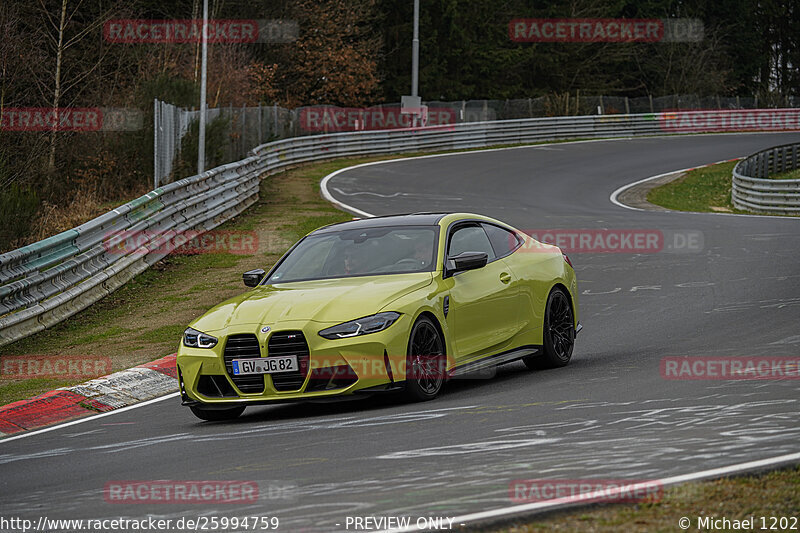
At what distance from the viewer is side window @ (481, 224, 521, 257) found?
1089cm

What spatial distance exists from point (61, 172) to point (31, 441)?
71.6 feet

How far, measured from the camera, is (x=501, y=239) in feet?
36.2

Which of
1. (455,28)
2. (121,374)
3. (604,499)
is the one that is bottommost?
(121,374)

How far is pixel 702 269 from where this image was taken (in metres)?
17.7

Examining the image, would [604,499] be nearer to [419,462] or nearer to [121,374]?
[419,462]

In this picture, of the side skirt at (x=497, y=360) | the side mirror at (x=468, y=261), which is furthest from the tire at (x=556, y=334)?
the side mirror at (x=468, y=261)

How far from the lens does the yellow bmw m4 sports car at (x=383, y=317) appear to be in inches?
348

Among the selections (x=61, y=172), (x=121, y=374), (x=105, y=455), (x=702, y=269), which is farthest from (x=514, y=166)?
(x=105, y=455)

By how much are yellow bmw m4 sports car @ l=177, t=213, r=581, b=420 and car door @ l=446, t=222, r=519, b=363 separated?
1 cm

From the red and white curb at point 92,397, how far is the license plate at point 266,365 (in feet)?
7.16

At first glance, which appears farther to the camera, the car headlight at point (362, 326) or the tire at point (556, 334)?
the tire at point (556, 334)

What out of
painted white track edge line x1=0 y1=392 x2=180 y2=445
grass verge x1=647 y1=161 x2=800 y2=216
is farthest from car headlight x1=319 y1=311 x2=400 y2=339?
grass verge x1=647 y1=161 x2=800 y2=216

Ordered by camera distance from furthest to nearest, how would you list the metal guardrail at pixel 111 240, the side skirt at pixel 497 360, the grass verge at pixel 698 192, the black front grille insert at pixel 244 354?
the grass verge at pixel 698 192, the metal guardrail at pixel 111 240, the side skirt at pixel 497 360, the black front grille insert at pixel 244 354

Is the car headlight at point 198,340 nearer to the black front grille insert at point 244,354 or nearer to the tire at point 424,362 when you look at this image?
the black front grille insert at point 244,354
